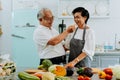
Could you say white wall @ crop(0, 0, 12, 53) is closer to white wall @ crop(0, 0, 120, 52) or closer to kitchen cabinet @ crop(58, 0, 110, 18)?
white wall @ crop(0, 0, 120, 52)

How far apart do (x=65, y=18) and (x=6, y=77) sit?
11.4 ft

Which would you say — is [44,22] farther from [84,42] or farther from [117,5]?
[117,5]

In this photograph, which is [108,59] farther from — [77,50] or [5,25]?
[5,25]

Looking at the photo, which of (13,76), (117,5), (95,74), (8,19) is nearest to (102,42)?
(117,5)

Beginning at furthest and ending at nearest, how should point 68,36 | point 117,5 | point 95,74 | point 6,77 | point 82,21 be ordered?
point 117,5, point 68,36, point 82,21, point 95,74, point 6,77

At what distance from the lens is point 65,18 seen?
17.3 feet

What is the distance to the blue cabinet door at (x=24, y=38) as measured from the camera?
17.4 ft

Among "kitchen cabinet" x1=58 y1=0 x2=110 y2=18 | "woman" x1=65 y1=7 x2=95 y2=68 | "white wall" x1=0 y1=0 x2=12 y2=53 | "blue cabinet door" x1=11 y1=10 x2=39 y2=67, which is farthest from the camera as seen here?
"white wall" x1=0 y1=0 x2=12 y2=53

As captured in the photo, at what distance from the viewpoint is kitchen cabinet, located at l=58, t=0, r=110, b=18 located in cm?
520

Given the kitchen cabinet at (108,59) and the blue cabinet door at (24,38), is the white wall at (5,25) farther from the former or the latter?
the kitchen cabinet at (108,59)

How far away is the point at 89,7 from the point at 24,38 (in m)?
1.54

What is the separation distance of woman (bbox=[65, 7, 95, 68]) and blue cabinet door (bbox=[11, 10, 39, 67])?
229cm

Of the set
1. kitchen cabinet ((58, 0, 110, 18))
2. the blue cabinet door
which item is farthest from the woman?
the blue cabinet door

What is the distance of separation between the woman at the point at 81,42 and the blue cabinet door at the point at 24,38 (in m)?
2.29
